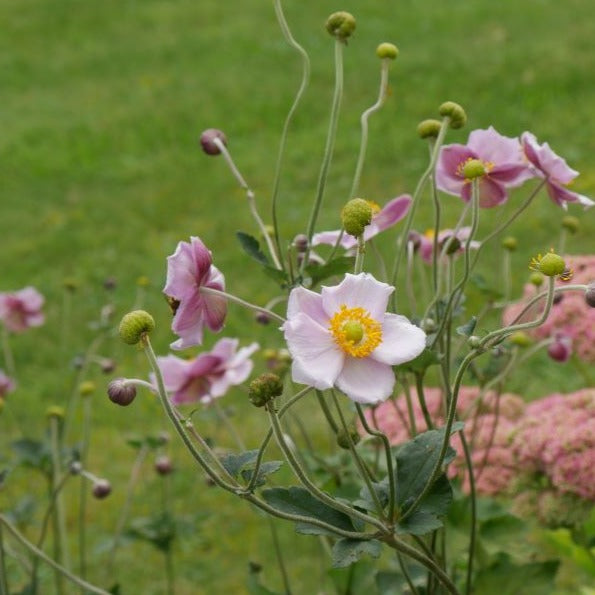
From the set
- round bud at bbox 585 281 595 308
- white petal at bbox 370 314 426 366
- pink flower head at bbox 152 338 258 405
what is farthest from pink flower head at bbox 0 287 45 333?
round bud at bbox 585 281 595 308

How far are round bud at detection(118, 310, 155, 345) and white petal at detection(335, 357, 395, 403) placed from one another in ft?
0.59

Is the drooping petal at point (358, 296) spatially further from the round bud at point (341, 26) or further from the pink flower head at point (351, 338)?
the round bud at point (341, 26)

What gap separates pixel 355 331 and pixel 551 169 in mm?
396

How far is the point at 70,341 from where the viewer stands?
173 inches

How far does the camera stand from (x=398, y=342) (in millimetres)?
1036

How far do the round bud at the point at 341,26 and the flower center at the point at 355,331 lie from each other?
418mm

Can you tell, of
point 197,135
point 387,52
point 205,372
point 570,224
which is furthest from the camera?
point 197,135

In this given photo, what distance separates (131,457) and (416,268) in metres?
1.22

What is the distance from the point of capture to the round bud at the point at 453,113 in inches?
49.5

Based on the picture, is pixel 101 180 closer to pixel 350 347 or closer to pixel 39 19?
pixel 39 19

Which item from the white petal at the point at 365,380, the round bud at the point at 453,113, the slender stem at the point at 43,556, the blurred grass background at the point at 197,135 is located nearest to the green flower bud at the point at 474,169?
the round bud at the point at 453,113

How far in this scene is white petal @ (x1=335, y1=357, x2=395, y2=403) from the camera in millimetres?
1008

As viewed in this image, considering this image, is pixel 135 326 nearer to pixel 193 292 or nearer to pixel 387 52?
pixel 193 292

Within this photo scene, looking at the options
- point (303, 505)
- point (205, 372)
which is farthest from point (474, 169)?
→ point (205, 372)
